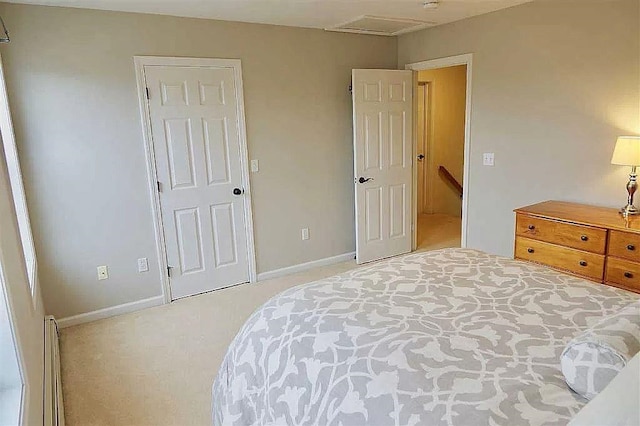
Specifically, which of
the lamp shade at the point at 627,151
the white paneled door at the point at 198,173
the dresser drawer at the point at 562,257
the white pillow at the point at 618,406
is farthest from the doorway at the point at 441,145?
the white pillow at the point at 618,406

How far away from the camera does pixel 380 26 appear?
3979 millimetres

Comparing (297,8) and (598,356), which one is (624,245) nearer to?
(598,356)

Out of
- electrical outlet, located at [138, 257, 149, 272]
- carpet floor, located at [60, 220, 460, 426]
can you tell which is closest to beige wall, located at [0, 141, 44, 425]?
carpet floor, located at [60, 220, 460, 426]

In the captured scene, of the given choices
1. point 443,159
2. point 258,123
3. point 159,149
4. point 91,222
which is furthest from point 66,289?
point 443,159

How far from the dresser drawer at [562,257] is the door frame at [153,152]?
2.27 metres

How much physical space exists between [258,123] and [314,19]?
3.28 ft

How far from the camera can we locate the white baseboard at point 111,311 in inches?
129

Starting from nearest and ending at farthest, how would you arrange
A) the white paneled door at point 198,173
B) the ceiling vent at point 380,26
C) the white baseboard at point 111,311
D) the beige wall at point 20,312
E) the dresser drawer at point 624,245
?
the beige wall at point 20,312 → the dresser drawer at point 624,245 → the white baseboard at point 111,311 → the white paneled door at point 198,173 → the ceiling vent at point 380,26

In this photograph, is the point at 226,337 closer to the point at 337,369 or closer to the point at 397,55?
the point at 337,369

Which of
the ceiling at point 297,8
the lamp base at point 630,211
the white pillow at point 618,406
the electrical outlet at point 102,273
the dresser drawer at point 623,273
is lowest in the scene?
the electrical outlet at point 102,273

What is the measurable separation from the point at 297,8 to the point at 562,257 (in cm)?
262

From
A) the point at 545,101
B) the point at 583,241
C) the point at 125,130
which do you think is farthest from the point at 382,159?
the point at 125,130

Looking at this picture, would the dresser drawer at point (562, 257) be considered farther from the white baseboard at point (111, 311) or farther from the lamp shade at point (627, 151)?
the white baseboard at point (111, 311)

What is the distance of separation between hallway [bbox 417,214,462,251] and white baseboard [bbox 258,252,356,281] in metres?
0.93
